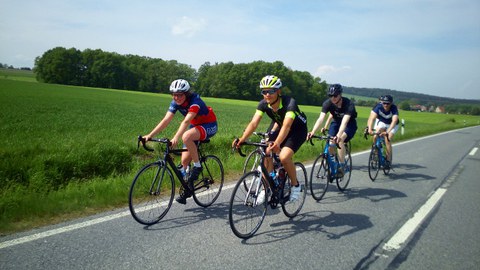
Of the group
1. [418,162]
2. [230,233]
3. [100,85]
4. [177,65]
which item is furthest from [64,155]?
[177,65]

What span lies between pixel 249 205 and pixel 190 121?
1642mm

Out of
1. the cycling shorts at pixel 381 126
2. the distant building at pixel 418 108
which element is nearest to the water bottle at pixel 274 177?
the cycling shorts at pixel 381 126

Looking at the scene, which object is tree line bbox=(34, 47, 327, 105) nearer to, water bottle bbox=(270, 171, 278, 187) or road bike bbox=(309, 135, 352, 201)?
road bike bbox=(309, 135, 352, 201)

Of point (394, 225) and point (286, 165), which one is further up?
point (286, 165)

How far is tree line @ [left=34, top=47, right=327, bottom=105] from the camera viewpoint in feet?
271

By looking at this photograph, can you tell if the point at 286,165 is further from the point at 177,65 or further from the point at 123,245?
the point at 177,65

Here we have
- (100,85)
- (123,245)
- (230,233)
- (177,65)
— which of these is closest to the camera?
(123,245)

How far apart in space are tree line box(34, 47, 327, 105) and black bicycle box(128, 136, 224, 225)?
75178 mm

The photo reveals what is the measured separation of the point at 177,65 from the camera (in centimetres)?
9712

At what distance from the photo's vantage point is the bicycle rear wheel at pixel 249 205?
13.1 feet

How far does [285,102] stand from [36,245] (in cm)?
366

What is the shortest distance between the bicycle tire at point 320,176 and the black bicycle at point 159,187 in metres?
2.03

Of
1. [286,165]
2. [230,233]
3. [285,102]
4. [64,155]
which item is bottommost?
[230,233]

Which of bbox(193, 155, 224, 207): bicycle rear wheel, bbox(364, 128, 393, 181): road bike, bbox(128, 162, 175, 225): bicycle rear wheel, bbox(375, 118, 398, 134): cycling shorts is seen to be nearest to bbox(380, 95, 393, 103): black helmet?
bbox(375, 118, 398, 134): cycling shorts
